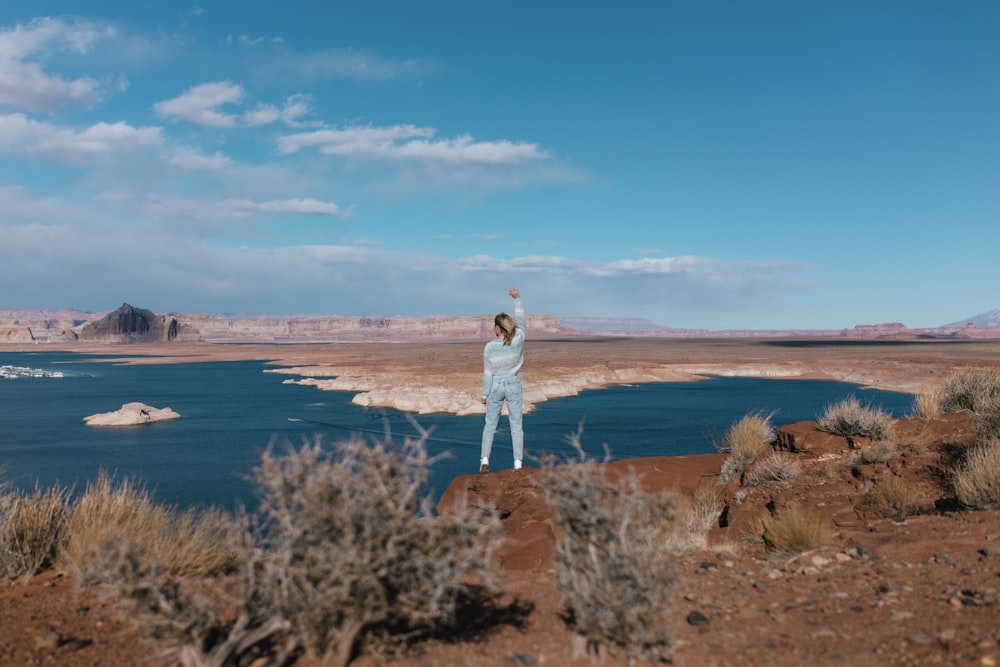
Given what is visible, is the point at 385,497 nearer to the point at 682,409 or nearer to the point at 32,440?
the point at 32,440

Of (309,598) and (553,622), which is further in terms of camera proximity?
(553,622)

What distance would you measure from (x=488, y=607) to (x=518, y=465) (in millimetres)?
4388

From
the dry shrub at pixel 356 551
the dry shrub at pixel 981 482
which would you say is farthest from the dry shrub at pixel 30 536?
the dry shrub at pixel 981 482

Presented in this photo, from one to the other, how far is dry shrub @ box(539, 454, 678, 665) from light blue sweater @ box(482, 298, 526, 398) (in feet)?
14.5

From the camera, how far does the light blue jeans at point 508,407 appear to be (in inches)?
332

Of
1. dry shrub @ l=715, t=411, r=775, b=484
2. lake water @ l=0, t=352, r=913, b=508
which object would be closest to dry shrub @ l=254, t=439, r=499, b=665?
dry shrub @ l=715, t=411, r=775, b=484

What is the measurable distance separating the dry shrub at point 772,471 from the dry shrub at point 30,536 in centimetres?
837

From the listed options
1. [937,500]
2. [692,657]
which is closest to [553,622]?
[692,657]

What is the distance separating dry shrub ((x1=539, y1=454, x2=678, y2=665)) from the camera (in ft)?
11.8

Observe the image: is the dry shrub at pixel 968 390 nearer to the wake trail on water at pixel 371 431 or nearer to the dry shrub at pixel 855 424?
the dry shrub at pixel 855 424

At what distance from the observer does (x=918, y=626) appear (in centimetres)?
421

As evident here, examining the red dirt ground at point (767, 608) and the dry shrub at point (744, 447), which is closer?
the red dirt ground at point (767, 608)

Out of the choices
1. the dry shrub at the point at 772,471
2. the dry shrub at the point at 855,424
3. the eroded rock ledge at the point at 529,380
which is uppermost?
the dry shrub at the point at 855,424

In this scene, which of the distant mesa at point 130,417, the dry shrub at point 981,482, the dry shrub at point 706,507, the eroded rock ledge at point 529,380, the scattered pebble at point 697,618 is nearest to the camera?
the scattered pebble at point 697,618
